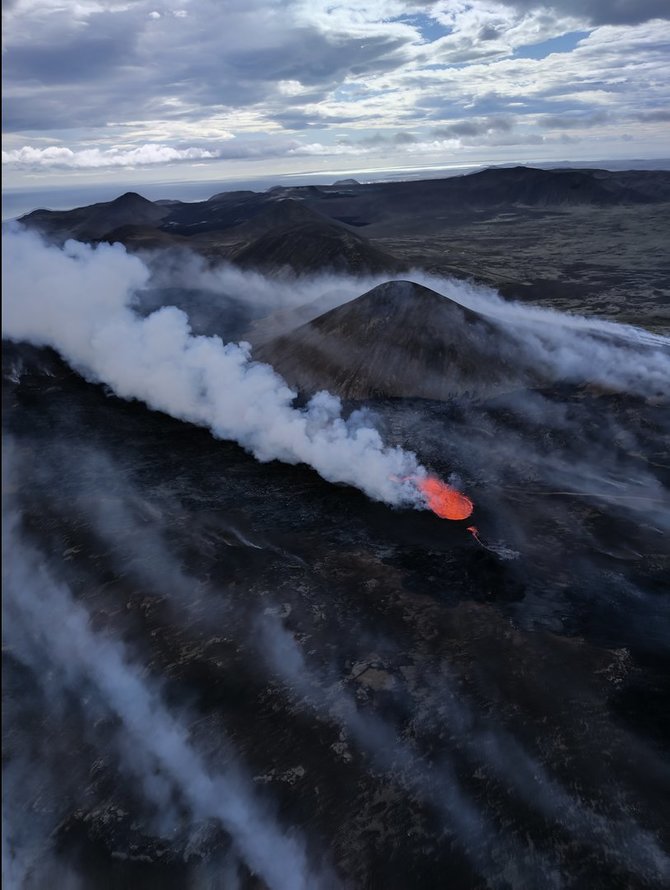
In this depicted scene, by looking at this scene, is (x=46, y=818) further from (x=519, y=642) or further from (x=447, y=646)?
(x=519, y=642)

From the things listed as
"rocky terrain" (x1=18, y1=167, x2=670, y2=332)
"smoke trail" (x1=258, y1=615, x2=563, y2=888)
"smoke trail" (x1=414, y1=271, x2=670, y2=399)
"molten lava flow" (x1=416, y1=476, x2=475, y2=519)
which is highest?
"rocky terrain" (x1=18, y1=167, x2=670, y2=332)

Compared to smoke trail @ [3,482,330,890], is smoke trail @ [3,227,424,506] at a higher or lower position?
higher

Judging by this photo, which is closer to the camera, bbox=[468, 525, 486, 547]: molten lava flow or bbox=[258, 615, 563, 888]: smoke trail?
bbox=[258, 615, 563, 888]: smoke trail

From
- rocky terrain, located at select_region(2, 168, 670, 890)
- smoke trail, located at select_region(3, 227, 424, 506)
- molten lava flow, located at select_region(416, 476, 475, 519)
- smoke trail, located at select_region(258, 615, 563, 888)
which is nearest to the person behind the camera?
smoke trail, located at select_region(258, 615, 563, 888)

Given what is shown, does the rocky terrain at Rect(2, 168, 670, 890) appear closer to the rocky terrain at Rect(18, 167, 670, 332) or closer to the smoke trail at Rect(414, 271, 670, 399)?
the smoke trail at Rect(414, 271, 670, 399)

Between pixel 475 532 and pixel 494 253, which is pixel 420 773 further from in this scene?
pixel 494 253

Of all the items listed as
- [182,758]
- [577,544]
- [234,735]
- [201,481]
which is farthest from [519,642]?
[201,481]

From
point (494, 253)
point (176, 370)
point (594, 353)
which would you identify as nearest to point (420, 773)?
point (176, 370)

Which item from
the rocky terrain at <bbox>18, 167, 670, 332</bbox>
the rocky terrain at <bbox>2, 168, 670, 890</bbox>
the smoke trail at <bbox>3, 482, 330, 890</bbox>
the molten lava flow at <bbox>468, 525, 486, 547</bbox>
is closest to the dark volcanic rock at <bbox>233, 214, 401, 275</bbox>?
the rocky terrain at <bbox>18, 167, 670, 332</bbox>
